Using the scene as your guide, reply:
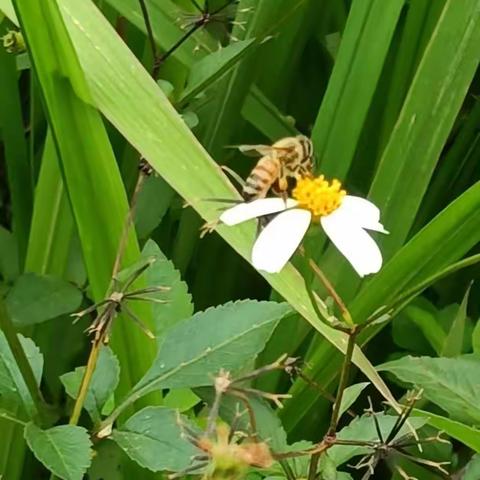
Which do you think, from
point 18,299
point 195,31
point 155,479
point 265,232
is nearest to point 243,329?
point 265,232

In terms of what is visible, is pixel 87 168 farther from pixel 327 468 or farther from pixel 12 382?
pixel 327 468

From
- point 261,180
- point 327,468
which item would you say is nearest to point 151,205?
point 261,180

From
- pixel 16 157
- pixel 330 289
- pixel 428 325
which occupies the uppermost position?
pixel 330 289

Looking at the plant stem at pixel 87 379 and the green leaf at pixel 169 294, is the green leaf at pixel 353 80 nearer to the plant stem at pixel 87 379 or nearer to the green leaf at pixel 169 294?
the green leaf at pixel 169 294

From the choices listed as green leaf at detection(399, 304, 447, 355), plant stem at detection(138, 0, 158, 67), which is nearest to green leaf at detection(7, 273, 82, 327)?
plant stem at detection(138, 0, 158, 67)

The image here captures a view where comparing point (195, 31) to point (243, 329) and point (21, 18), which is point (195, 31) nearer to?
point (21, 18)

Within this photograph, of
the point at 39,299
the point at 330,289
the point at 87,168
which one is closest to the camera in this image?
the point at 330,289

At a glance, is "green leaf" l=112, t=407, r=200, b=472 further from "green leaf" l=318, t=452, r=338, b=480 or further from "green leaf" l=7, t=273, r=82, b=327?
"green leaf" l=7, t=273, r=82, b=327

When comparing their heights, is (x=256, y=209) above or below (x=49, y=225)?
above
